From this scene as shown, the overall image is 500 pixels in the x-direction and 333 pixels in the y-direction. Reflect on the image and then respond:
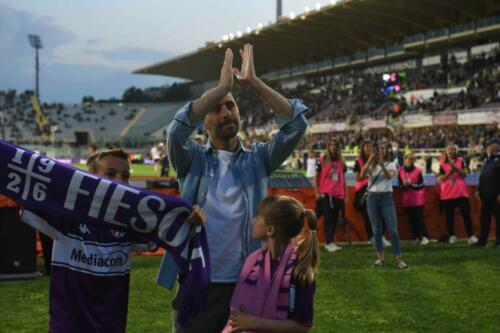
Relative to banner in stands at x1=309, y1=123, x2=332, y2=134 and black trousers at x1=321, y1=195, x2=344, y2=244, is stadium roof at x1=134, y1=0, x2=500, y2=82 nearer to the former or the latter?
banner in stands at x1=309, y1=123, x2=332, y2=134

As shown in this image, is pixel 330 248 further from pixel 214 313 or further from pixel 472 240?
pixel 214 313

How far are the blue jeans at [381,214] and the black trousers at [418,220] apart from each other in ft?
11.6

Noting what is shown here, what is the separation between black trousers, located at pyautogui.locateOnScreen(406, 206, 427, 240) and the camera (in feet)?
43.1

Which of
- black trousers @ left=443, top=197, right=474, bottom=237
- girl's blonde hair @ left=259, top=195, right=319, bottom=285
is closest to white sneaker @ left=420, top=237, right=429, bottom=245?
black trousers @ left=443, top=197, right=474, bottom=237

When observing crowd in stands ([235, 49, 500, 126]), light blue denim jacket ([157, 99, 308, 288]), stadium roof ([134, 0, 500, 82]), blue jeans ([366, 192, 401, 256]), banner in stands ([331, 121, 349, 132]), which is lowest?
blue jeans ([366, 192, 401, 256])

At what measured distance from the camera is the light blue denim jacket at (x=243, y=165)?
3.37m

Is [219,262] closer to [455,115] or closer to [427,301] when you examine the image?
[427,301]

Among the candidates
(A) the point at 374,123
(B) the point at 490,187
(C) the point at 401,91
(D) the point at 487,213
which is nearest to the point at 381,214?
(B) the point at 490,187

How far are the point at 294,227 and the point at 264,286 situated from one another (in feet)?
1.04

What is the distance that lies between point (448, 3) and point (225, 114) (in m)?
49.4

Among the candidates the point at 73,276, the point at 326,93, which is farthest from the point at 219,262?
the point at 326,93

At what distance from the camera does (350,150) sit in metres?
41.8

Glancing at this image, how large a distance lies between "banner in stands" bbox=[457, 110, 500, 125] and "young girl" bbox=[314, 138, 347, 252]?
2831 cm

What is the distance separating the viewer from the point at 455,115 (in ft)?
134
